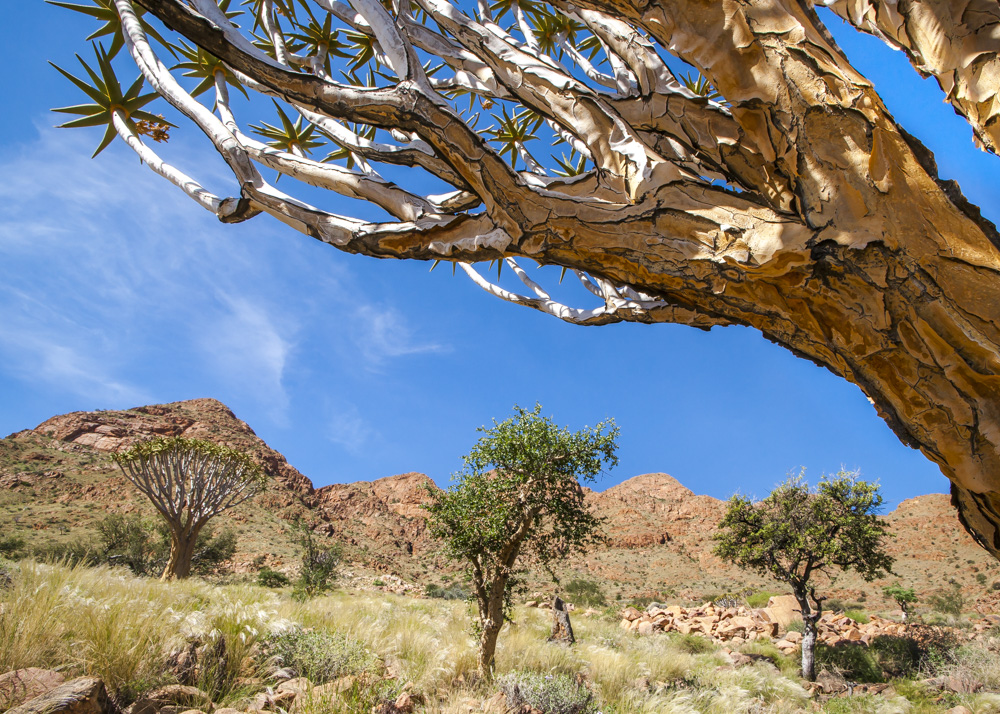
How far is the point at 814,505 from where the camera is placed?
556 inches

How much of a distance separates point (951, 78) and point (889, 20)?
34 centimetres

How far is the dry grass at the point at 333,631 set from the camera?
3.95 metres

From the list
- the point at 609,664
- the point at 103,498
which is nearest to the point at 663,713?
the point at 609,664

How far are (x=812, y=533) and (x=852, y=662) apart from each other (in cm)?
305

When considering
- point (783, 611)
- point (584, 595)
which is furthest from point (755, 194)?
point (584, 595)

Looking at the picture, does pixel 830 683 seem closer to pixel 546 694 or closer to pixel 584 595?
pixel 546 694

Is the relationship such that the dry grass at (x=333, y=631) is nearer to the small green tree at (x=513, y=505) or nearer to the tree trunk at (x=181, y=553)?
the small green tree at (x=513, y=505)

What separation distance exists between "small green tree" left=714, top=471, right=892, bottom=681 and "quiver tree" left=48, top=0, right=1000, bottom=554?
44.4 ft

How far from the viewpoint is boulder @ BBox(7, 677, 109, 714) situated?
2.88m

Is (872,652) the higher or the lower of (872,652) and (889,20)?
the lower

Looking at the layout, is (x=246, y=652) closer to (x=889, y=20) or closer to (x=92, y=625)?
(x=92, y=625)

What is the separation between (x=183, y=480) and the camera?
55.5ft

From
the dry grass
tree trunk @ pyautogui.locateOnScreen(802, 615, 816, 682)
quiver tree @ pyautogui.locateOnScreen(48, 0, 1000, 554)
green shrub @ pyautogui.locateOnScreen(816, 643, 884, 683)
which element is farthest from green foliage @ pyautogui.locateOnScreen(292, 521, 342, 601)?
quiver tree @ pyautogui.locateOnScreen(48, 0, 1000, 554)

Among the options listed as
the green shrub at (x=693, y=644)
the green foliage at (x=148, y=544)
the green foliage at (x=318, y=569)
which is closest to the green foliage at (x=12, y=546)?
the green foliage at (x=148, y=544)
